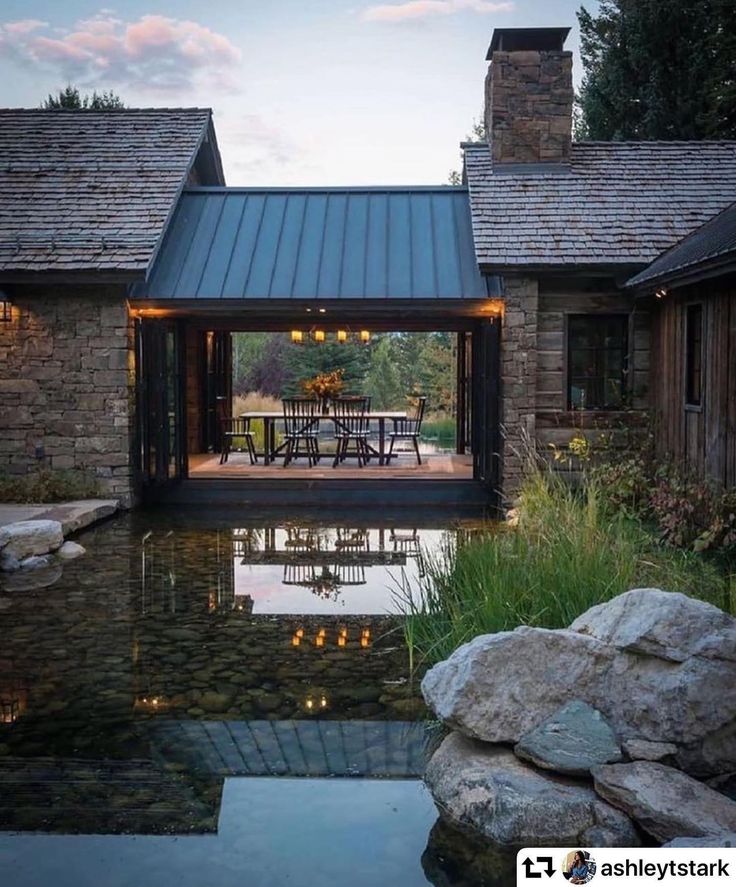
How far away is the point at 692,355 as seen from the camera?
1027 cm

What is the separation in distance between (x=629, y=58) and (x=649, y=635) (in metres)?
18.0

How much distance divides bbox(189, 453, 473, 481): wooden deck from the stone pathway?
2071 millimetres

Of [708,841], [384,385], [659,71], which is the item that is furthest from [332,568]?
[384,385]

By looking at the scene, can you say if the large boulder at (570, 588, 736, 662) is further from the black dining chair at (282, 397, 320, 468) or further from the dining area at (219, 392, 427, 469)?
the black dining chair at (282, 397, 320, 468)

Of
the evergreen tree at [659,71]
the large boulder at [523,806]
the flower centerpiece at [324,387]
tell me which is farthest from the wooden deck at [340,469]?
the large boulder at [523,806]

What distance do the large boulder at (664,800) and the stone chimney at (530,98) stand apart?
1092 cm

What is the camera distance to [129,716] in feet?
16.2

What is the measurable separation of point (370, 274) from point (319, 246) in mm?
978

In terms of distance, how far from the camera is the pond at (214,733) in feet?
11.9

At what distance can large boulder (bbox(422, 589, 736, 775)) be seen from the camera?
4152 millimetres

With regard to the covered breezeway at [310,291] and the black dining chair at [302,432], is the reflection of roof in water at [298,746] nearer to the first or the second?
the covered breezeway at [310,291]

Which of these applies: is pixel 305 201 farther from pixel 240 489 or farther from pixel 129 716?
pixel 129 716

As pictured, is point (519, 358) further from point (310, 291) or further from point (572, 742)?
point (572, 742)

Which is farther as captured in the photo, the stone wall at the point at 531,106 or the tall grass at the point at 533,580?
the stone wall at the point at 531,106
